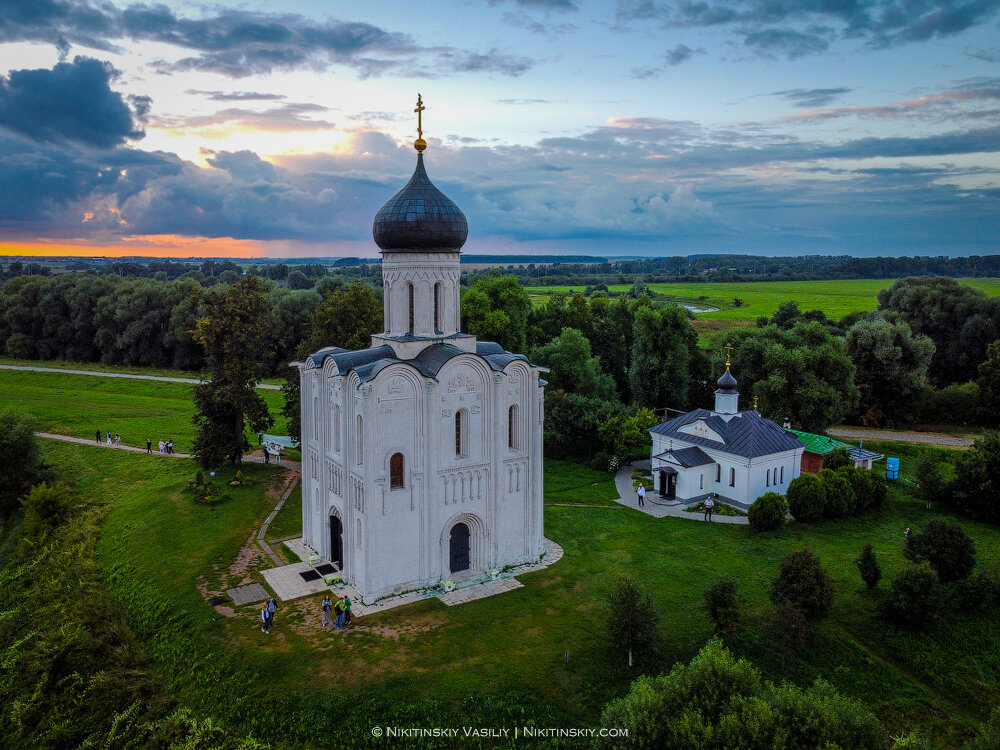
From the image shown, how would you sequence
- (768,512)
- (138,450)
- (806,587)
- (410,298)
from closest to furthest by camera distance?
(806,587) < (410,298) < (768,512) < (138,450)

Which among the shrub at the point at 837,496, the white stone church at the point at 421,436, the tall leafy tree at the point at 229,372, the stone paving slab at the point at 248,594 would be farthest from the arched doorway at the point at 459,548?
the tall leafy tree at the point at 229,372

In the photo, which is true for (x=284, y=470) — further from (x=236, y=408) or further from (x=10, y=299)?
(x=10, y=299)

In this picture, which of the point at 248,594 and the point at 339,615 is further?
the point at 248,594

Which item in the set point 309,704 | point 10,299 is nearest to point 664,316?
point 309,704

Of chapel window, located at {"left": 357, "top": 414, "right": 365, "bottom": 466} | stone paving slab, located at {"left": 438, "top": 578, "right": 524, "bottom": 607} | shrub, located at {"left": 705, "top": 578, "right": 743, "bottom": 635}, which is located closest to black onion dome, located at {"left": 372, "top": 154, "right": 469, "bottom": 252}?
chapel window, located at {"left": 357, "top": 414, "right": 365, "bottom": 466}

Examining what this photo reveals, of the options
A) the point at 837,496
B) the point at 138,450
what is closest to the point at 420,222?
the point at 837,496

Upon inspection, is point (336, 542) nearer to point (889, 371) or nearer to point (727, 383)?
point (727, 383)
